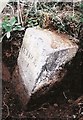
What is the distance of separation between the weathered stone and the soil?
0.15ft

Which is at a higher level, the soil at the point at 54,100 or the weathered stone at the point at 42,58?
the weathered stone at the point at 42,58

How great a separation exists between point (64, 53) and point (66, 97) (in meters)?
0.23

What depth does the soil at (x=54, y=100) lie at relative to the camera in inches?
54.4

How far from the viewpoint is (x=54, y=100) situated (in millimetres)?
1406

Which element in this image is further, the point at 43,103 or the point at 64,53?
the point at 43,103

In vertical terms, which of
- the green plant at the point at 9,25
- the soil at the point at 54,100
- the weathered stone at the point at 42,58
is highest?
the green plant at the point at 9,25

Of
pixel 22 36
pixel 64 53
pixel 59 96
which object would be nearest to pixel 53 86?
pixel 59 96

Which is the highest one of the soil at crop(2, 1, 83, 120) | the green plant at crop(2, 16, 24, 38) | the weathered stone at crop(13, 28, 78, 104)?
the green plant at crop(2, 16, 24, 38)

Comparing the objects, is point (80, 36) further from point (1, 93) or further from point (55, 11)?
point (1, 93)

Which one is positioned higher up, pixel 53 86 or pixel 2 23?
pixel 2 23

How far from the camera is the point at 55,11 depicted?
146cm

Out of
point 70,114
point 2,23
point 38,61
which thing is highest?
point 2,23

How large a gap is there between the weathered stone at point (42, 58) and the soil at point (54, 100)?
47 millimetres

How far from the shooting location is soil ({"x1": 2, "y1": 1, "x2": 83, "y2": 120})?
1.38 metres
